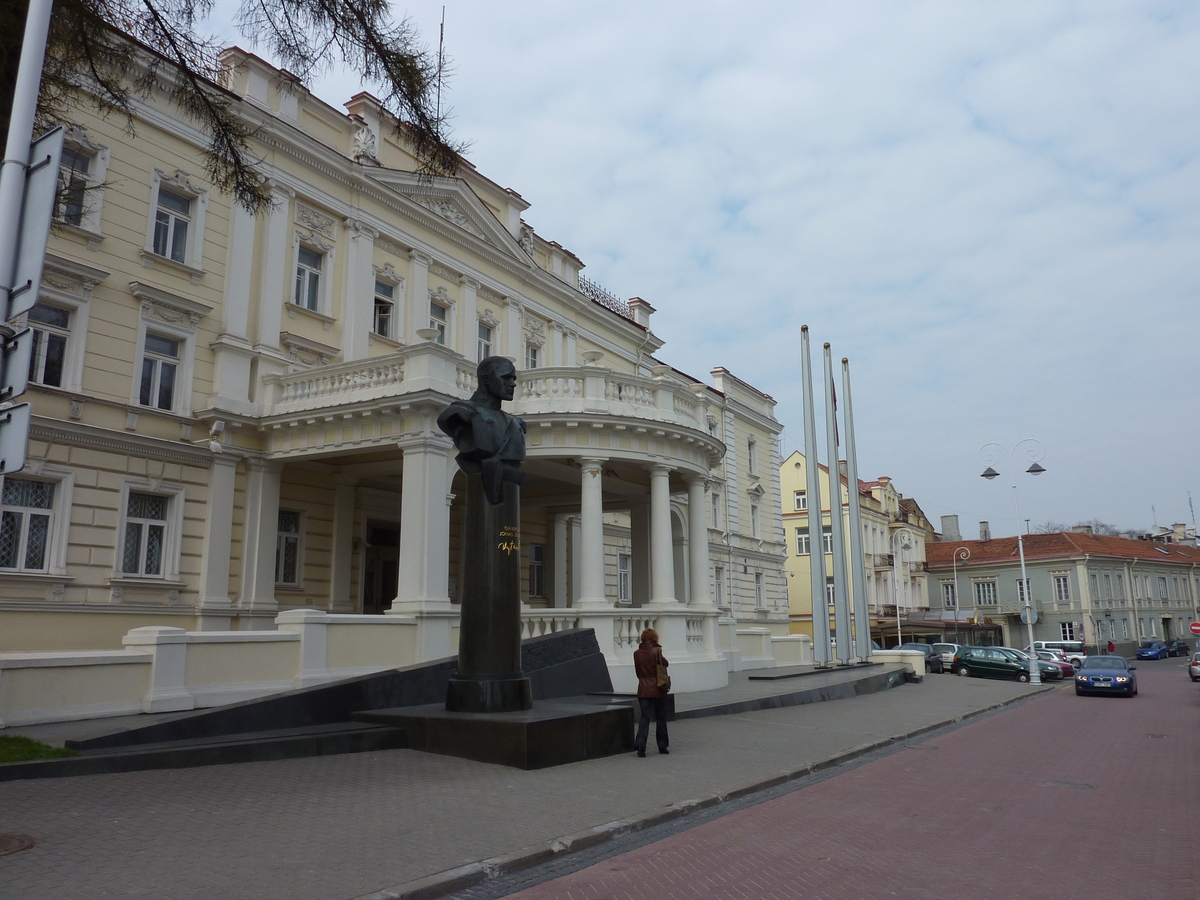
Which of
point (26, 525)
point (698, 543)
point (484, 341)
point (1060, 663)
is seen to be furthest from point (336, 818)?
point (1060, 663)

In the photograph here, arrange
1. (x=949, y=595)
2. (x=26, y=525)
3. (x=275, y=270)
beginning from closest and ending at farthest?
(x=26, y=525)
(x=275, y=270)
(x=949, y=595)

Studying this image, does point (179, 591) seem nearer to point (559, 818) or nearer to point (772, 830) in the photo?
point (559, 818)

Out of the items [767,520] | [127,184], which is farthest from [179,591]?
[767,520]

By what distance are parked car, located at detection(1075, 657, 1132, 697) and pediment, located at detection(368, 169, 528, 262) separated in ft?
72.8

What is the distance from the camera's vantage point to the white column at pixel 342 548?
20.9 m

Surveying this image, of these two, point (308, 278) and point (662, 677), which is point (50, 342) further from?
point (662, 677)

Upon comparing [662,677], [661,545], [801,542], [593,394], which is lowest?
[662,677]

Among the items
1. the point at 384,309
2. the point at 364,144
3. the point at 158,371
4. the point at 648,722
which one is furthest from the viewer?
the point at 384,309

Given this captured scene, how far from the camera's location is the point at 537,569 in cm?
2875

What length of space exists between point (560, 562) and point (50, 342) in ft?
54.2

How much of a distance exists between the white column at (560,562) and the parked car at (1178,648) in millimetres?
59776

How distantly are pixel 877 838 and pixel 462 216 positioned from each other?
22.2m

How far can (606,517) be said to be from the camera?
32500 millimetres

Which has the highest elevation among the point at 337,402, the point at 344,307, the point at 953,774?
the point at 344,307
